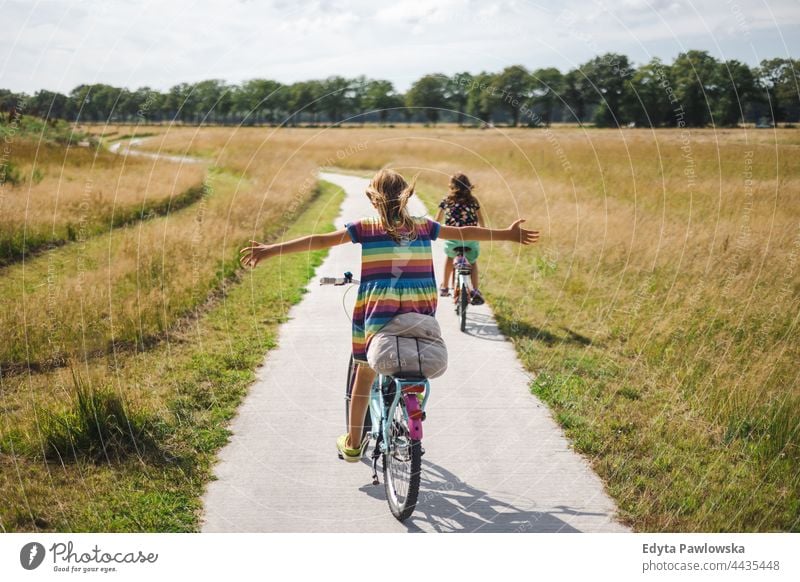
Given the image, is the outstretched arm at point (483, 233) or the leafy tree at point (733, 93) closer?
the outstretched arm at point (483, 233)

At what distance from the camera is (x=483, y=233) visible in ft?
15.5

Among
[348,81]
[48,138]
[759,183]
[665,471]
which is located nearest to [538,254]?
[759,183]

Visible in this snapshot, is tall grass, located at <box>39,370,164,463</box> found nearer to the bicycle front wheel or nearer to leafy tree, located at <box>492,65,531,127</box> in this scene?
the bicycle front wheel

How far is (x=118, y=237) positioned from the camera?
49.4 ft

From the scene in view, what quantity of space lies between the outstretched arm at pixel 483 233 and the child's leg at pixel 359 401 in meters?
1.07

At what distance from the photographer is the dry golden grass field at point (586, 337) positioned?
4914 mm

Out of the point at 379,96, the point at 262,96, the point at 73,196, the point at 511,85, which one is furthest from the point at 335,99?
the point at 73,196

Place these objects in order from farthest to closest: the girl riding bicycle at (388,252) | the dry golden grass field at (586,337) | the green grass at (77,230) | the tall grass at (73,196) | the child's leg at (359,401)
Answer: the tall grass at (73,196) → the green grass at (77,230) → the dry golden grass field at (586,337) → the child's leg at (359,401) → the girl riding bicycle at (388,252)

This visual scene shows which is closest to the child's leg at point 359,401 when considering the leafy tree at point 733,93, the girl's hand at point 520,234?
the girl's hand at point 520,234

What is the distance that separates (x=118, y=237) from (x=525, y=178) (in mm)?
12546

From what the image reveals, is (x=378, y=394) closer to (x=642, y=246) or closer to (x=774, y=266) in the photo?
(x=774, y=266)

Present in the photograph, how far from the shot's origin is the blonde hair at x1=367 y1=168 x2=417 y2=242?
13.7 feet

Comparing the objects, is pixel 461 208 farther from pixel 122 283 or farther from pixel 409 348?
pixel 122 283

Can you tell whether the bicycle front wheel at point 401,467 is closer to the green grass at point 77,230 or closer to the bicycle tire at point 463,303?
the bicycle tire at point 463,303
